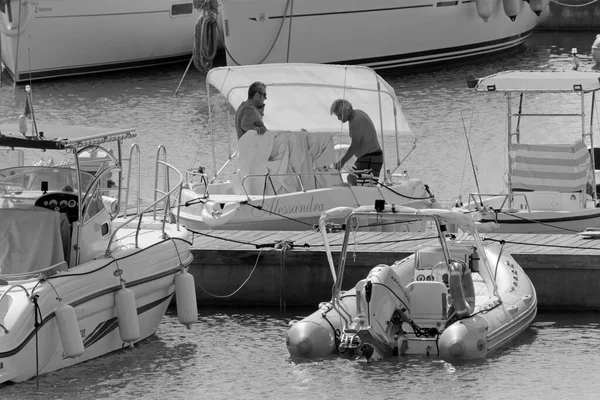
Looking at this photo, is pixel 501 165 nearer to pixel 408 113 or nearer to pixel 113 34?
pixel 408 113

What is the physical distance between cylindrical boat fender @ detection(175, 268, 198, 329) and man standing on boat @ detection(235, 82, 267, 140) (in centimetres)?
398

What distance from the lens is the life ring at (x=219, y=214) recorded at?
1488 cm

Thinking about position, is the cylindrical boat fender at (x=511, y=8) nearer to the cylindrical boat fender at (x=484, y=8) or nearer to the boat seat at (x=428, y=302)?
the cylindrical boat fender at (x=484, y=8)

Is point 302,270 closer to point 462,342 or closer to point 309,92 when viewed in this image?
point 462,342

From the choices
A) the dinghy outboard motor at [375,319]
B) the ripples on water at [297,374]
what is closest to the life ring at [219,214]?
the ripples on water at [297,374]

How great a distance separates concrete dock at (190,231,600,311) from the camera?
1309 centimetres

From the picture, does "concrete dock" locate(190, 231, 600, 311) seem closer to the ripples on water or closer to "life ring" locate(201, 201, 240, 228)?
the ripples on water

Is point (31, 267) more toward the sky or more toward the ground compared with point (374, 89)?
more toward the ground

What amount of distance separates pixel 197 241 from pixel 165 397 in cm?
354

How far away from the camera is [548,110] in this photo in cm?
2578

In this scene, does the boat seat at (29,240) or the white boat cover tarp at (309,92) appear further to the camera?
the white boat cover tarp at (309,92)

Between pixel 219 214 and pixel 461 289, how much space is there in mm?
4271

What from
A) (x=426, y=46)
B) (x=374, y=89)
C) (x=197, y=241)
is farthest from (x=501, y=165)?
(x=426, y=46)

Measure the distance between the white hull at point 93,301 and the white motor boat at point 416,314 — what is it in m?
1.29
